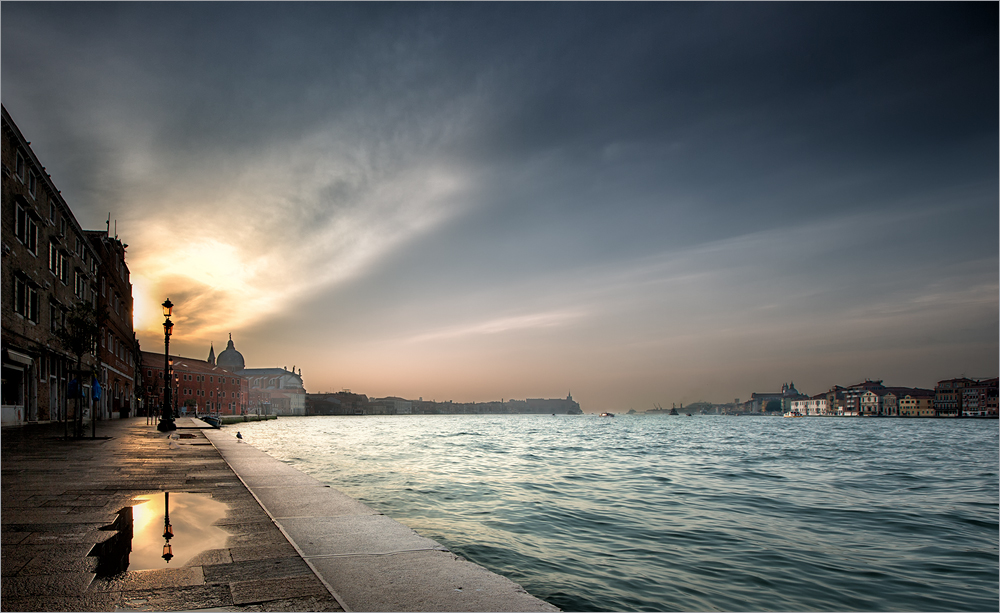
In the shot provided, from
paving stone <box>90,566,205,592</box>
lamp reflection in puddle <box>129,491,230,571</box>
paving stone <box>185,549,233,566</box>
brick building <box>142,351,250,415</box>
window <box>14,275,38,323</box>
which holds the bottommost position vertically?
brick building <box>142,351,250,415</box>

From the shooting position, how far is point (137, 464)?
12750 millimetres

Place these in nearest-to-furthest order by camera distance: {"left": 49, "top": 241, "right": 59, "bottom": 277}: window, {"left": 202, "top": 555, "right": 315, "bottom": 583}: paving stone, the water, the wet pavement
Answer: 1. the wet pavement
2. {"left": 202, "top": 555, "right": 315, "bottom": 583}: paving stone
3. the water
4. {"left": 49, "top": 241, "right": 59, "bottom": 277}: window

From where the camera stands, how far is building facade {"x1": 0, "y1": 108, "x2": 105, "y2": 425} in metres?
27.1

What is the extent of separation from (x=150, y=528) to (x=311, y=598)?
325 cm

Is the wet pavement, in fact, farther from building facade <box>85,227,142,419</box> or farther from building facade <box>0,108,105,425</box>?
building facade <box>85,227,142,419</box>

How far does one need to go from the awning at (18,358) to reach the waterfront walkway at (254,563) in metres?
23.6

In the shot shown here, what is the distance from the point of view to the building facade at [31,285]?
88.8 ft

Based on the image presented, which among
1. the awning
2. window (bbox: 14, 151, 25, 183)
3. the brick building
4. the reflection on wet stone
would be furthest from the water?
the brick building

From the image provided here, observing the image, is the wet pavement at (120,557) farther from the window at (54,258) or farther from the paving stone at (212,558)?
the window at (54,258)

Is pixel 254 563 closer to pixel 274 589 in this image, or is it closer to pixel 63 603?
pixel 274 589

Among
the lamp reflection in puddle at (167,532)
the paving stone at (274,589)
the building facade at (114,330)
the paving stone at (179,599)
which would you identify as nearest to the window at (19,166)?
the building facade at (114,330)

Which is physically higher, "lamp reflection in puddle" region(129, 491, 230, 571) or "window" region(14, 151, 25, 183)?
"window" region(14, 151, 25, 183)

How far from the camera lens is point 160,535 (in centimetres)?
579

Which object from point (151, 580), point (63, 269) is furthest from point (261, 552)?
point (63, 269)
